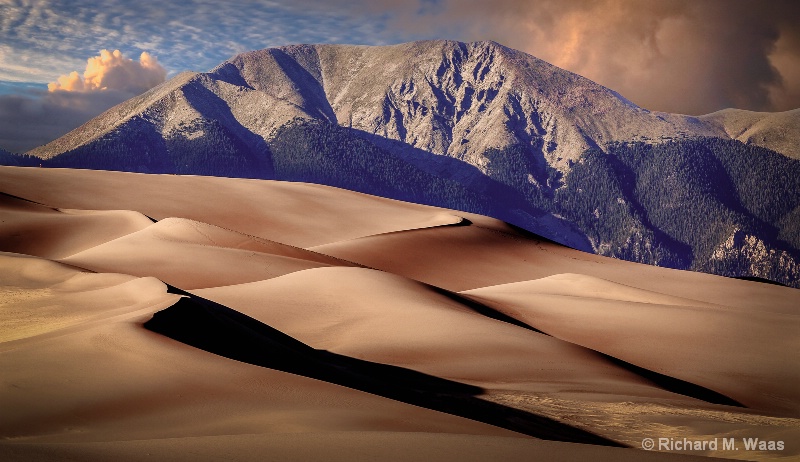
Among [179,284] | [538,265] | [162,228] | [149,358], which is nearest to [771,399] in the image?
[149,358]

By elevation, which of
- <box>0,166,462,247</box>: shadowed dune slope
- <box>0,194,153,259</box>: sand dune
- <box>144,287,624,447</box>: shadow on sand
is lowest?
<box>144,287,624,447</box>: shadow on sand

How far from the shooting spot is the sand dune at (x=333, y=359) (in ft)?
23.9

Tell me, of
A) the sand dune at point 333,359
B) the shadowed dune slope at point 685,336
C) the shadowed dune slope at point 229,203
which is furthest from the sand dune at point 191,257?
the shadowed dune slope at point 229,203

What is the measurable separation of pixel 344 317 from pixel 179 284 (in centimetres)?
746

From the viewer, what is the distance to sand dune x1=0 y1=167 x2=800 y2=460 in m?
7.29

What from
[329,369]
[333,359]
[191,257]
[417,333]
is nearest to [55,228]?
[191,257]

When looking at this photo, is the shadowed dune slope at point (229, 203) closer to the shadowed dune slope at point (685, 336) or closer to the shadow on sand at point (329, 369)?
the shadowed dune slope at point (685, 336)

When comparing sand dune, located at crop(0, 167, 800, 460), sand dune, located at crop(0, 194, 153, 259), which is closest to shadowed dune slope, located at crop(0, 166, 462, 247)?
sand dune, located at crop(0, 167, 800, 460)

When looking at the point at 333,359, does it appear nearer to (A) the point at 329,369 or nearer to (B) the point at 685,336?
(A) the point at 329,369

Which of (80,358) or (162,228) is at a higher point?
(162,228)

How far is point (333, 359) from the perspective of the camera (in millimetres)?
15562

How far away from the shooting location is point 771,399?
788 inches

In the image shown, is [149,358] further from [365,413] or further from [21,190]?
[21,190]

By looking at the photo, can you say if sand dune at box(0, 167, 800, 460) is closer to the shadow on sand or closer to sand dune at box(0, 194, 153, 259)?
the shadow on sand
